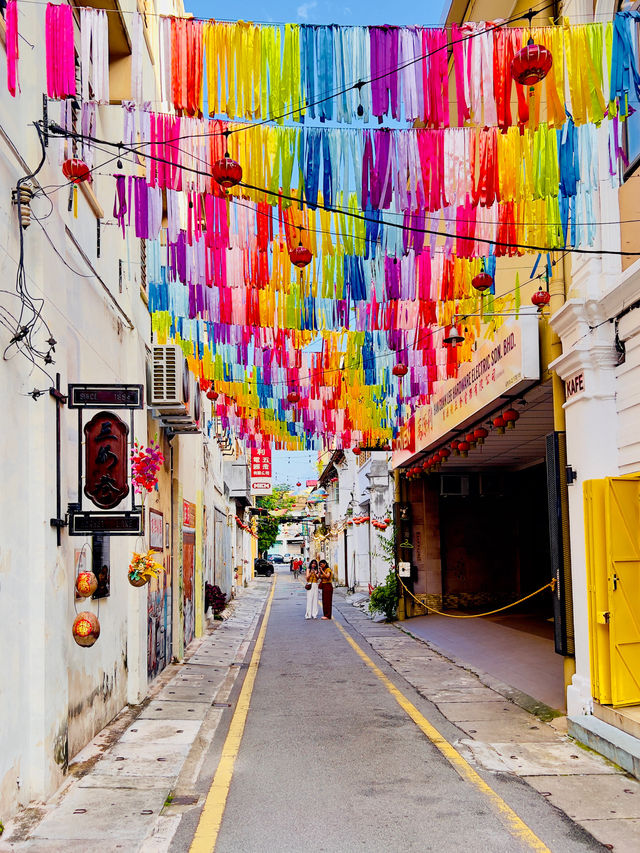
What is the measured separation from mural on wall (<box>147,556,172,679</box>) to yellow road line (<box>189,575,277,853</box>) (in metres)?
1.46

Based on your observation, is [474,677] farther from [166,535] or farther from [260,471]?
[260,471]

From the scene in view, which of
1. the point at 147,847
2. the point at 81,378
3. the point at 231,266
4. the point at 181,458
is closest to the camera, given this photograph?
the point at 147,847

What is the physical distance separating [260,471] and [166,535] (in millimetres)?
32892

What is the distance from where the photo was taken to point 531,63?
5793mm

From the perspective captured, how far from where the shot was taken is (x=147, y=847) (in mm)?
5547

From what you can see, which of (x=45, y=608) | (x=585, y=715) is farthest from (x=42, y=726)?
(x=585, y=715)

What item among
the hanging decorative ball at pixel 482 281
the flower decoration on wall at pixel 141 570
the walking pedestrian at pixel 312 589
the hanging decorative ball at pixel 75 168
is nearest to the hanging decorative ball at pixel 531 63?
the hanging decorative ball at pixel 75 168

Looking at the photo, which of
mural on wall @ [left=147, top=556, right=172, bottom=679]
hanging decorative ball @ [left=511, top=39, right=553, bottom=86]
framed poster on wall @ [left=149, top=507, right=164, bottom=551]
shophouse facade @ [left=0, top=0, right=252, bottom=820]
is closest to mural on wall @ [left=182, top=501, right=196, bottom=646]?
mural on wall @ [left=147, top=556, right=172, bottom=679]

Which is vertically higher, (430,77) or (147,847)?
(430,77)

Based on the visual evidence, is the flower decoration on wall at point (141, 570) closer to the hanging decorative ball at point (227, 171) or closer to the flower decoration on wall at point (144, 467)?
the flower decoration on wall at point (144, 467)

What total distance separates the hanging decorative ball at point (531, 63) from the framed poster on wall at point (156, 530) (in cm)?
788

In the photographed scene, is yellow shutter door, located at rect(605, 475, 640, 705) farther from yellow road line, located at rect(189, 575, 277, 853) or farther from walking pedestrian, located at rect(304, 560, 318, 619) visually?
walking pedestrian, located at rect(304, 560, 318, 619)

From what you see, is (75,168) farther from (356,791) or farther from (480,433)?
(480,433)

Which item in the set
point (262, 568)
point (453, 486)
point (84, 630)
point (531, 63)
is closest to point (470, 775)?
point (84, 630)
